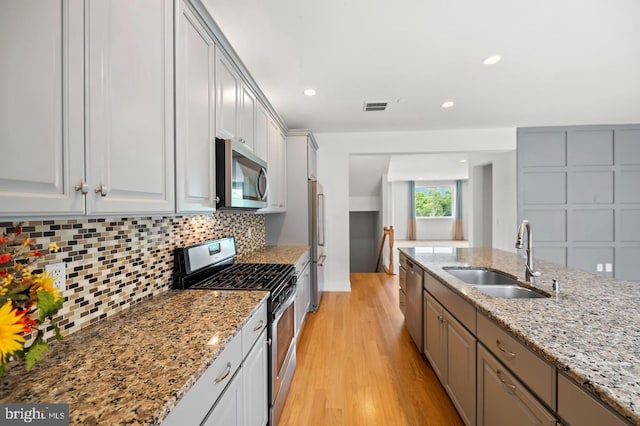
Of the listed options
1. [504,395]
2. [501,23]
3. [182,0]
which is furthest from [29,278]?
[501,23]

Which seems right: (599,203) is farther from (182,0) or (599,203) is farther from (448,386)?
(182,0)

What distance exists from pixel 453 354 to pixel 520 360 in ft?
2.41

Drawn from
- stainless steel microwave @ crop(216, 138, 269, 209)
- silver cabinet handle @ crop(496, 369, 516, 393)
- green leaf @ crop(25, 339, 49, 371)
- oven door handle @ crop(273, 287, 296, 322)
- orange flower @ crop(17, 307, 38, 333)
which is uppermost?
stainless steel microwave @ crop(216, 138, 269, 209)

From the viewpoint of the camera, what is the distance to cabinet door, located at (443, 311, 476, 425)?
1.48 m

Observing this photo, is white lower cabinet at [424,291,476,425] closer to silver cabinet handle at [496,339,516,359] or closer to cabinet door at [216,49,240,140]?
silver cabinet handle at [496,339,516,359]

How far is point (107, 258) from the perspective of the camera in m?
1.22

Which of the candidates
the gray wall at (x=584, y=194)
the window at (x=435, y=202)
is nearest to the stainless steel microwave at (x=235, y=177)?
the gray wall at (x=584, y=194)

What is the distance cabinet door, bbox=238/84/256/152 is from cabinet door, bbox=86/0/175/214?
862mm

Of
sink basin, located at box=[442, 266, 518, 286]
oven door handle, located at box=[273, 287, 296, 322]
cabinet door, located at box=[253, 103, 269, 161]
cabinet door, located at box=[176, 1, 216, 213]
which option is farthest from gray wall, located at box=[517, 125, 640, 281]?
cabinet door, located at box=[176, 1, 216, 213]

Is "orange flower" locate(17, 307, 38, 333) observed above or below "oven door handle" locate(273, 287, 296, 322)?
above

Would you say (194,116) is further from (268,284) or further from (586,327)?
(586,327)

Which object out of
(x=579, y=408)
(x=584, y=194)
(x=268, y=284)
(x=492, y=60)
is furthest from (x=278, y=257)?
Result: (x=584, y=194)

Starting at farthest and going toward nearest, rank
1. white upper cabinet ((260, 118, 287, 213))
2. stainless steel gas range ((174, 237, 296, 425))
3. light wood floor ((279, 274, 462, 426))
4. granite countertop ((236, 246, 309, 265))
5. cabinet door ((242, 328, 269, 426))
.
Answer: white upper cabinet ((260, 118, 287, 213)) < granite countertop ((236, 246, 309, 265)) < light wood floor ((279, 274, 462, 426)) < stainless steel gas range ((174, 237, 296, 425)) < cabinet door ((242, 328, 269, 426))

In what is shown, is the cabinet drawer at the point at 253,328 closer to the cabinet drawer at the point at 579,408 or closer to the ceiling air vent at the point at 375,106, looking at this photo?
the cabinet drawer at the point at 579,408
